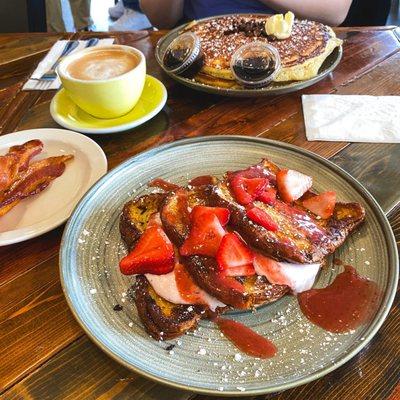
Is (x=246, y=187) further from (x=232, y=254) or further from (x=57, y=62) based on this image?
(x=57, y=62)

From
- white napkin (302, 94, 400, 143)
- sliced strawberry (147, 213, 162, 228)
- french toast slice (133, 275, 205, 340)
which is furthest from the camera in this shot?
white napkin (302, 94, 400, 143)

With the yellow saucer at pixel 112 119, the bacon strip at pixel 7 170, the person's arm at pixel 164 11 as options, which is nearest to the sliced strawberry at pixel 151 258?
the bacon strip at pixel 7 170

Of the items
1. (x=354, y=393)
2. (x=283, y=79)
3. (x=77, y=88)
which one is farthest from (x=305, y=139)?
(x=354, y=393)

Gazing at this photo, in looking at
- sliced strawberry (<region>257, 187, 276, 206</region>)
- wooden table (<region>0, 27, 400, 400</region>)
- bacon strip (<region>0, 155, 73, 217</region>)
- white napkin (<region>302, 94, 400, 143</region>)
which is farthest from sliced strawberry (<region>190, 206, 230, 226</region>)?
white napkin (<region>302, 94, 400, 143</region>)

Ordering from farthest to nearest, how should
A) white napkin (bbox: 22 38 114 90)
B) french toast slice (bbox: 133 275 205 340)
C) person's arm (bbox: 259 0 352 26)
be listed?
person's arm (bbox: 259 0 352 26), white napkin (bbox: 22 38 114 90), french toast slice (bbox: 133 275 205 340)

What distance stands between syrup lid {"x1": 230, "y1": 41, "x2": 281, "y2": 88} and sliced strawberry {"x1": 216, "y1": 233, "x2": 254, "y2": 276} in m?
0.90

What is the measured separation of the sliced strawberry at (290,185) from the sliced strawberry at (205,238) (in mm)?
225

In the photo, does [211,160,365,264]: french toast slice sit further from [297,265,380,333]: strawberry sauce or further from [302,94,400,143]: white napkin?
[302,94,400,143]: white napkin

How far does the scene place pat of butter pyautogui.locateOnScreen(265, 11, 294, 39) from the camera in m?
1.83

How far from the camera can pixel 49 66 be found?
6.25 feet

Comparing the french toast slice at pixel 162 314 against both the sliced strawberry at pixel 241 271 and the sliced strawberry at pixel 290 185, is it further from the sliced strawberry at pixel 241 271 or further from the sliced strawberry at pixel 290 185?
the sliced strawberry at pixel 290 185

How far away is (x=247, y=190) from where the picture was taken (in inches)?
40.3

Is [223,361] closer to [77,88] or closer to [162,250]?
[162,250]

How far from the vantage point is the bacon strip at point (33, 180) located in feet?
3.87
